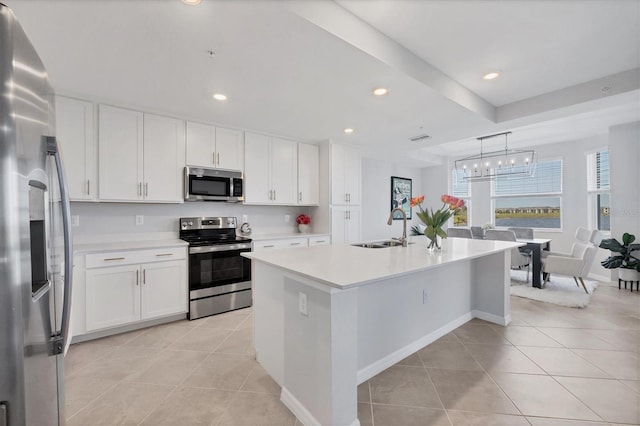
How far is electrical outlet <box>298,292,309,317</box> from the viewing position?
1.55m

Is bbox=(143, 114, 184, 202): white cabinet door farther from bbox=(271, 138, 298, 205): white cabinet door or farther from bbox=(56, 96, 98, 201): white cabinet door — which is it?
bbox=(271, 138, 298, 205): white cabinet door

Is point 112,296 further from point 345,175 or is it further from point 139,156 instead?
point 345,175

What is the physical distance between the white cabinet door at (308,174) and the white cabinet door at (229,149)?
3.13ft

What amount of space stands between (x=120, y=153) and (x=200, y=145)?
831mm

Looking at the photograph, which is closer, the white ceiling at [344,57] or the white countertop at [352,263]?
the white countertop at [352,263]

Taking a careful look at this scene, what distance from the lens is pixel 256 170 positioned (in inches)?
153

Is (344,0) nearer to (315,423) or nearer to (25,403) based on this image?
(25,403)

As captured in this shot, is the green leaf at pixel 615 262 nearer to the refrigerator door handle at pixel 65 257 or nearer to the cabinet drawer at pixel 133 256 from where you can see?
the cabinet drawer at pixel 133 256

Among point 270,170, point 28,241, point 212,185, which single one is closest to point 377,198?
point 270,170

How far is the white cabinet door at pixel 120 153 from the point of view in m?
2.85

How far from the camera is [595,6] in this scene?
6.13ft

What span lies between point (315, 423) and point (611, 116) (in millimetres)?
5559

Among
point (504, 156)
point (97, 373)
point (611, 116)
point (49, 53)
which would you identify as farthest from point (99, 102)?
point (611, 116)

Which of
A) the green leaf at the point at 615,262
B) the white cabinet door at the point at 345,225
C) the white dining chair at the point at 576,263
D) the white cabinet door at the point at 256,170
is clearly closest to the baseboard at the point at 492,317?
the white dining chair at the point at 576,263
